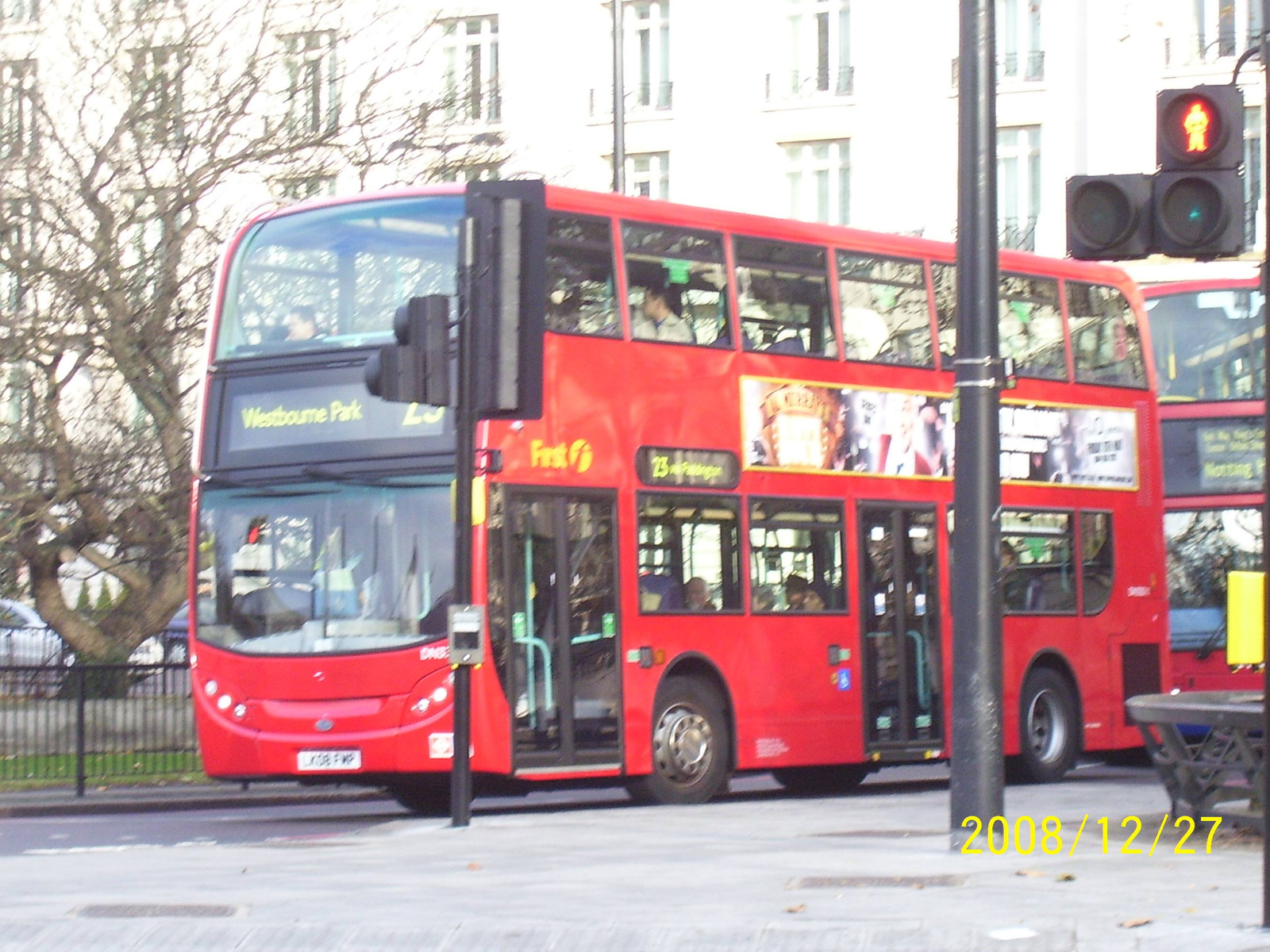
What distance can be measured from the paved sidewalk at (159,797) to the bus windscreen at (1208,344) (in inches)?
330

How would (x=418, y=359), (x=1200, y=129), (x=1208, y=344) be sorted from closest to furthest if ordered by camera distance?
(x=1200, y=129) < (x=418, y=359) < (x=1208, y=344)

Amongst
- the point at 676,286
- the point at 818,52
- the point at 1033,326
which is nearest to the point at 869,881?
the point at 676,286

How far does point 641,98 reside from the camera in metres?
45.7

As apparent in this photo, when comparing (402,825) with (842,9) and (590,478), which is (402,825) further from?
(842,9)

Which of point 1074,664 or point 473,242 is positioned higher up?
point 473,242

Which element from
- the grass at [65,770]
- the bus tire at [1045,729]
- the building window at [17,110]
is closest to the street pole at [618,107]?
the building window at [17,110]

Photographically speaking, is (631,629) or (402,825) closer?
(402,825)

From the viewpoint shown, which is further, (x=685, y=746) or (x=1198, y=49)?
(x=1198, y=49)

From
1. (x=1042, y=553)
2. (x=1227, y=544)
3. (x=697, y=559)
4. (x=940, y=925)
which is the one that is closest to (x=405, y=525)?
(x=697, y=559)

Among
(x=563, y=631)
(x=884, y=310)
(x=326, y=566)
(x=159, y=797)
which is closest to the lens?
(x=326, y=566)

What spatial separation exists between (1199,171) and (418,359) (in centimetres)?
492

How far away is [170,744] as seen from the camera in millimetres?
22359

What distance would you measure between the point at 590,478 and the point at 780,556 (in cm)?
210

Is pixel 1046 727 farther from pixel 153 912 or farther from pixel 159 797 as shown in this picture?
pixel 153 912
